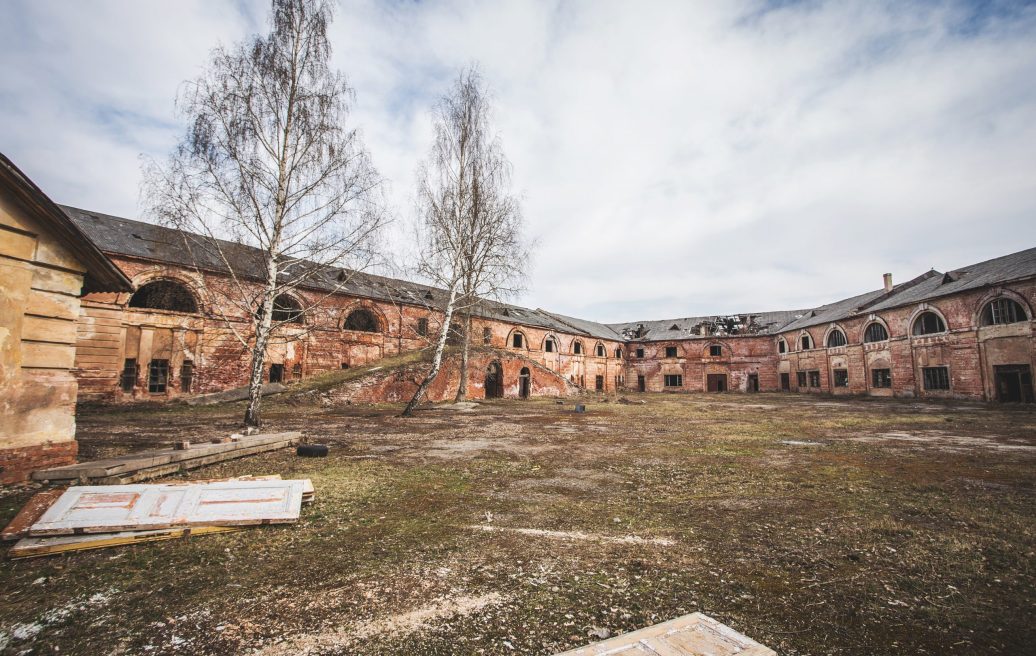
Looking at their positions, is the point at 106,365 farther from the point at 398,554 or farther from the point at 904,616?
the point at 904,616

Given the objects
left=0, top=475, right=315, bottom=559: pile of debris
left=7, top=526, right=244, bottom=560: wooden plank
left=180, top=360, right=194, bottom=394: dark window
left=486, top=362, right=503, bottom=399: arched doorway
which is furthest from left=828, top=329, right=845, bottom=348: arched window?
left=180, top=360, right=194, bottom=394: dark window

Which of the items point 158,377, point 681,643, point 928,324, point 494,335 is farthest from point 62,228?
point 928,324

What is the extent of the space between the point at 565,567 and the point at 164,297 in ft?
74.3

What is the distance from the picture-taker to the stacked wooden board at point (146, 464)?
5.23 metres

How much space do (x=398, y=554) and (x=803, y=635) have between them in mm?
2713

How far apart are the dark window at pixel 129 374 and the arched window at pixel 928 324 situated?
132ft

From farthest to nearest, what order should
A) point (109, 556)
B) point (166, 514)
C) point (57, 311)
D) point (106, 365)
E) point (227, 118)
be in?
point (106, 365), point (227, 118), point (57, 311), point (166, 514), point (109, 556)

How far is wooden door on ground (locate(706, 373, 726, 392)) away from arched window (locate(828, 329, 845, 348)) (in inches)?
434

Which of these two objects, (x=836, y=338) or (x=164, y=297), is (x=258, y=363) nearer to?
(x=164, y=297)

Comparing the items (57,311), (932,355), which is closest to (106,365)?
(57,311)

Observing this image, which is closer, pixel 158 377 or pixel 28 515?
pixel 28 515

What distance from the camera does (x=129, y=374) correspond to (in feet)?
58.0

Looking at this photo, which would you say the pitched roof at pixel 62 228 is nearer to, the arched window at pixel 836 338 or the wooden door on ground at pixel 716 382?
the arched window at pixel 836 338

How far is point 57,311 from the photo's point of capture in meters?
5.96
